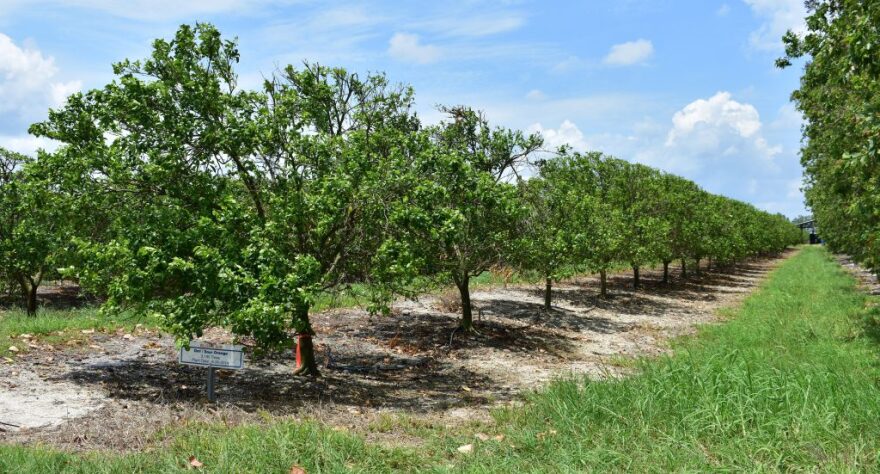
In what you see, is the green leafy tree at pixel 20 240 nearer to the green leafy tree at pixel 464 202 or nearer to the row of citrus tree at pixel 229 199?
the row of citrus tree at pixel 229 199

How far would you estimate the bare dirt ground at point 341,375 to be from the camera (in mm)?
6586

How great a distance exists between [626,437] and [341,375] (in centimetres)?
523

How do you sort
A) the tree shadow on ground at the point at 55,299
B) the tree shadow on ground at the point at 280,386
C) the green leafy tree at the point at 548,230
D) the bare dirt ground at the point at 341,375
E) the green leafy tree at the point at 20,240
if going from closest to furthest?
the bare dirt ground at the point at 341,375 < the tree shadow on ground at the point at 280,386 < the green leafy tree at the point at 548,230 < the green leafy tree at the point at 20,240 < the tree shadow on ground at the point at 55,299

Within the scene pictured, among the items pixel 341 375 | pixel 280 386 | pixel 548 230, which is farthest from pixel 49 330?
pixel 548 230

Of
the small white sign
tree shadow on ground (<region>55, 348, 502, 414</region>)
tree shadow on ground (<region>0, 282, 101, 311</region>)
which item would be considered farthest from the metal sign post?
tree shadow on ground (<region>0, 282, 101, 311</region>)

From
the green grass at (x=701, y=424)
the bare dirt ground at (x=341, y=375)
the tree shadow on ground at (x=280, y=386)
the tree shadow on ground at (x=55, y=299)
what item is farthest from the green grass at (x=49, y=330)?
the tree shadow on ground at (x=55, y=299)

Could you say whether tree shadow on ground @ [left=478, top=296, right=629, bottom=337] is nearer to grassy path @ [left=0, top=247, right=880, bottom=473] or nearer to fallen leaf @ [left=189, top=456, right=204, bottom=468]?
grassy path @ [left=0, top=247, right=880, bottom=473]

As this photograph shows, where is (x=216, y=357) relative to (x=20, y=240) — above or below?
below

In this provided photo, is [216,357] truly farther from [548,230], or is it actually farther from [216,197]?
[548,230]

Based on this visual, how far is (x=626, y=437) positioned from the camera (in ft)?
18.1

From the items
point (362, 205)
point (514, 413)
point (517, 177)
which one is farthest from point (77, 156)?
point (517, 177)

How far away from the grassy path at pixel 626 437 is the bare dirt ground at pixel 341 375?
2.01 ft

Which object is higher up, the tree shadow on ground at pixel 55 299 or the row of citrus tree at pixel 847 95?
the row of citrus tree at pixel 847 95

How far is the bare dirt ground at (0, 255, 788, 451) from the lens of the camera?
6.59m
